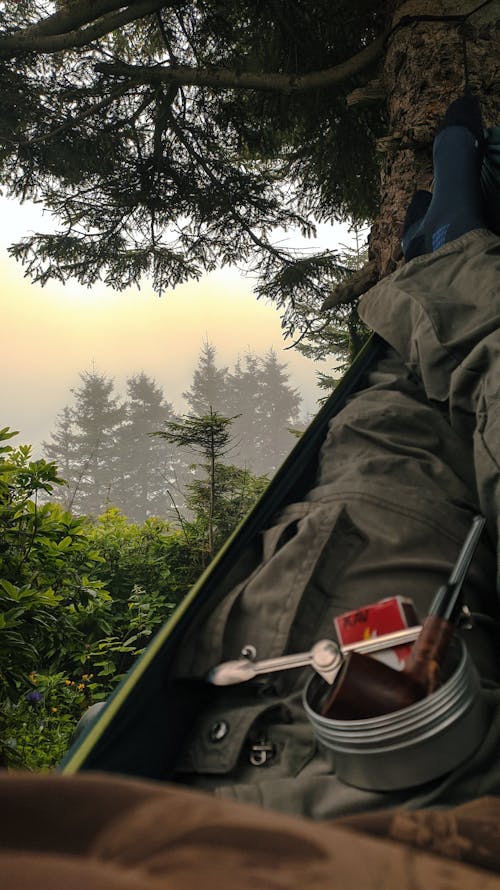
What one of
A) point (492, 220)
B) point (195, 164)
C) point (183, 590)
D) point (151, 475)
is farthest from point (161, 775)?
point (151, 475)

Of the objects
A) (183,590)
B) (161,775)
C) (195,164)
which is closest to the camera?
(161,775)

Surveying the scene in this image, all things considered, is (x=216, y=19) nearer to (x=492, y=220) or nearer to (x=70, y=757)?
(x=492, y=220)

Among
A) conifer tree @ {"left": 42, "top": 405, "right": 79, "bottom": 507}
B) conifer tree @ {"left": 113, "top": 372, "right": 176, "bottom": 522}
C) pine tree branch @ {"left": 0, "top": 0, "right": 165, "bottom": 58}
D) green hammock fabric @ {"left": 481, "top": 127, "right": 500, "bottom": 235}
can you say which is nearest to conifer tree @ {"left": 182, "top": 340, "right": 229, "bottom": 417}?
conifer tree @ {"left": 113, "top": 372, "right": 176, "bottom": 522}

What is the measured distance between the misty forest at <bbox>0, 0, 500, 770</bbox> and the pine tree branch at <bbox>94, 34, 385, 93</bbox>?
0.01 meters

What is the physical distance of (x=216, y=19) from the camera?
3.50 metres

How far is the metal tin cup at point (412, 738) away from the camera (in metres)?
0.54

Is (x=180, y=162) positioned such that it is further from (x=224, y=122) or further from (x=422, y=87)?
(x=422, y=87)

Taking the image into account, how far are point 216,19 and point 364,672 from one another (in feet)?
13.4

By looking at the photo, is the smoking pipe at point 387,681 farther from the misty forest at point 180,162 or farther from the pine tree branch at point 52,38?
the pine tree branch at point 52,38

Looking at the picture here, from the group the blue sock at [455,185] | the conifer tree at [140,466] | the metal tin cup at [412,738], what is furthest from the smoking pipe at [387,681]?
the conifer tree at [140,466]

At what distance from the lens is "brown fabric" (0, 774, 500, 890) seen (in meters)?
0.20

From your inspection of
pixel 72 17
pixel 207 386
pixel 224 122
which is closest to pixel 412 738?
pixel 72 17

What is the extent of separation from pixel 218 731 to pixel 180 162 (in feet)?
14.4

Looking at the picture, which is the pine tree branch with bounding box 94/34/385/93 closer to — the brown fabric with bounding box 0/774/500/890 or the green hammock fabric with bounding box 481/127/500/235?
the green hammock fabric with bounding box 481/127/500/235
